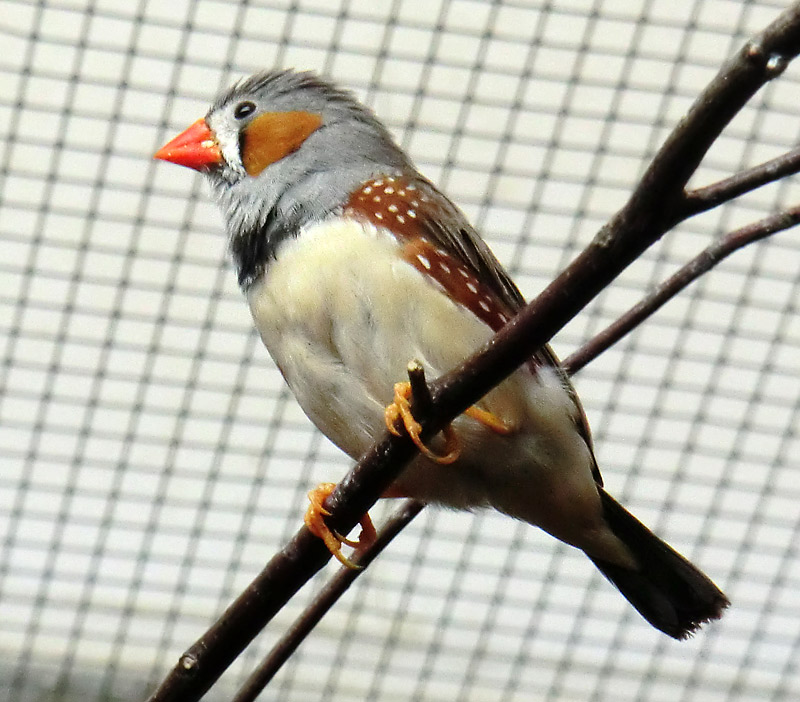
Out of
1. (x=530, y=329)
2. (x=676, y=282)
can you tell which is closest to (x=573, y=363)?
(x=676, y=282)

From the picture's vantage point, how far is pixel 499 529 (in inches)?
135

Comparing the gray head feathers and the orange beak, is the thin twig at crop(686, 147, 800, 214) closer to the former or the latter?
the gray head feathers

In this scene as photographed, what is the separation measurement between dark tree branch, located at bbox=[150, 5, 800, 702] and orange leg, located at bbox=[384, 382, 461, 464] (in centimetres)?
2

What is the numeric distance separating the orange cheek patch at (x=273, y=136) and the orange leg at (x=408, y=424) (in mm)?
577

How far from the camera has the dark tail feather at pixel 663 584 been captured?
1680 millimetres

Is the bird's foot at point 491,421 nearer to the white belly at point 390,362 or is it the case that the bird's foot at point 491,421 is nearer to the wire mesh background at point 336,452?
the white belly at point 390,362

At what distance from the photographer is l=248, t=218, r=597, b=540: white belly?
1516mm

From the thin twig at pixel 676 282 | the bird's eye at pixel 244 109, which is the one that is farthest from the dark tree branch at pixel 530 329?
the bird's eye at pixel 244 109

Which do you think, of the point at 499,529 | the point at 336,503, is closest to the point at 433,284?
the point at 336,503

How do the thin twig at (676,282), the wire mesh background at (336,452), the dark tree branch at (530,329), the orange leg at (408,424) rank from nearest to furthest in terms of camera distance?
the dark tree branch at (530,329) → the orange leg at (408,424) → the thin twig at (676,282) → the wire mesh background at (336,452)

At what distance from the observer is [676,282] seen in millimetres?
1597

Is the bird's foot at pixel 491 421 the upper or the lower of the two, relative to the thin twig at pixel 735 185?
lower

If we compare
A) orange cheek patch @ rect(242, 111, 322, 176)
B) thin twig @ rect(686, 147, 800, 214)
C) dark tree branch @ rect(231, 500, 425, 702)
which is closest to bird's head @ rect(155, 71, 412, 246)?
orange cheek patch @ rect(242, 111, 322, 176)

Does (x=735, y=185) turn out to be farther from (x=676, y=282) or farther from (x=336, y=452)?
(x=336, y=452)
